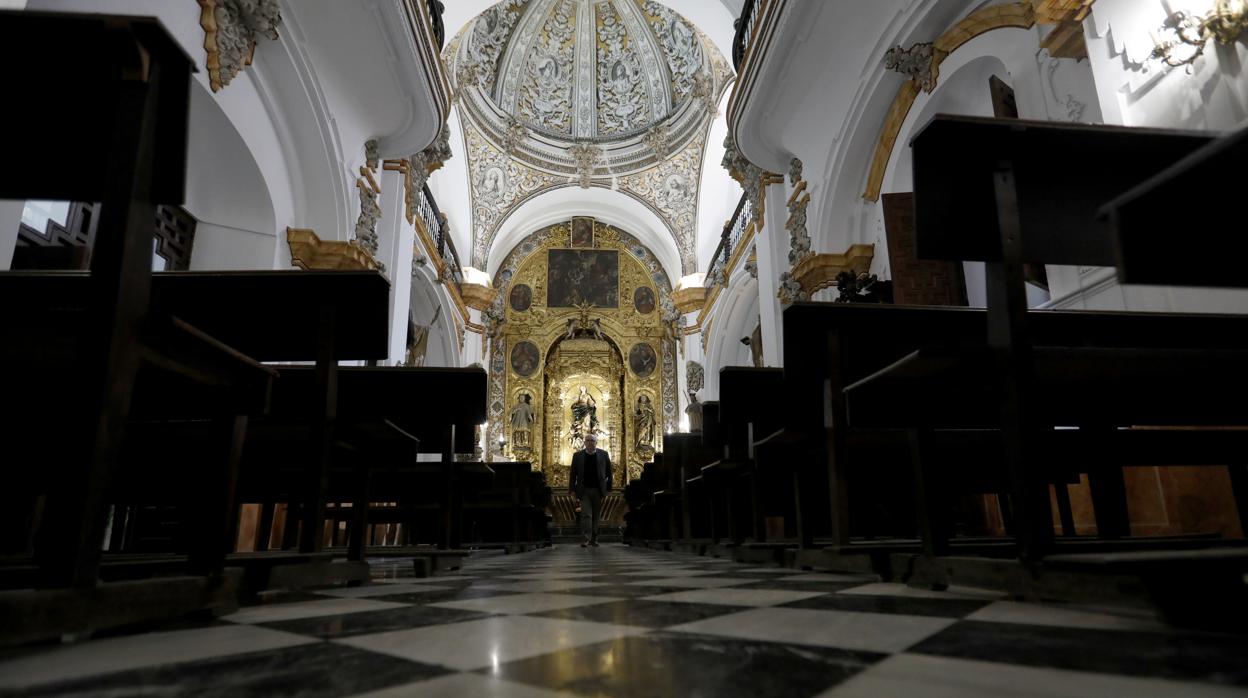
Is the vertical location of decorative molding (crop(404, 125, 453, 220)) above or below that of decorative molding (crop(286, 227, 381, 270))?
above

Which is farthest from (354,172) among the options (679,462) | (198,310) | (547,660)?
(547,660)

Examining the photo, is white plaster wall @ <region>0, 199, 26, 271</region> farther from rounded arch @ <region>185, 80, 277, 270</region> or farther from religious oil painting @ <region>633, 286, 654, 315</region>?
religious oil painting @ <region>633, 286, 654, 315</region>

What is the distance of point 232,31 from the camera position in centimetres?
459

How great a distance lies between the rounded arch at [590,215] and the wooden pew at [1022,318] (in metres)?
12.7

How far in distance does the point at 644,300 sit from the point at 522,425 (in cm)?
400

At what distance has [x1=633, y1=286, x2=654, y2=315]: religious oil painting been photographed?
1561 centimetres

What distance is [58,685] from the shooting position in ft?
2.47

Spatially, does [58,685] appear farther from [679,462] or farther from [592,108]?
[592,108]

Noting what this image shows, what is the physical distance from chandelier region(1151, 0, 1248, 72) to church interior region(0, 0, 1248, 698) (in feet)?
0.06

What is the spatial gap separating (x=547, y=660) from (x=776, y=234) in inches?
291

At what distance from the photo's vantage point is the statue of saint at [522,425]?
14672 millimetres

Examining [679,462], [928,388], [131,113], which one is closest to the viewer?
[131,113]

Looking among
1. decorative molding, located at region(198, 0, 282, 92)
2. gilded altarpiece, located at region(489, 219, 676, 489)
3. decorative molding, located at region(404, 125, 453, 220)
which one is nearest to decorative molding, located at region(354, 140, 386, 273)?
decorative molding, located at region(404, 125, 453, 220)

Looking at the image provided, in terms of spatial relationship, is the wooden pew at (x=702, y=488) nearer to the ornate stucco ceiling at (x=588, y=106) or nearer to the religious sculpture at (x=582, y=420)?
the ornate stucco ceiling at (x=588, y=106)
